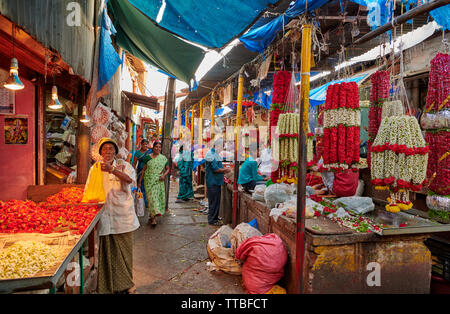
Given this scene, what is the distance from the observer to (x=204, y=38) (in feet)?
13.6

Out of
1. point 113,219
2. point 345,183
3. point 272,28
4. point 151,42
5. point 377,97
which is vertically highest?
point 151,42

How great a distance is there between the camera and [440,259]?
3771 mm

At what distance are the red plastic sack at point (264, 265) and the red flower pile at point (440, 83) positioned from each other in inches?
103

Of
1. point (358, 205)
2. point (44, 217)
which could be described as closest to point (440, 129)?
point (358, 205)

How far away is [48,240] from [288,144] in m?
2.96

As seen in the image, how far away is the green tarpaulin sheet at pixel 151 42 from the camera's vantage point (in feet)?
15.5

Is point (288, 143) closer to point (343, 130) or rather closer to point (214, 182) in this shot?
point (343, 130)

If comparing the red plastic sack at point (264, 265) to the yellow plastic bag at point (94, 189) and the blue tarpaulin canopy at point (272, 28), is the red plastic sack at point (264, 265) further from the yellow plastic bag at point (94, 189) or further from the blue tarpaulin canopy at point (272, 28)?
the blue tarpaulin canopy at point (272, 28)

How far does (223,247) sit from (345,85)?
327 cm

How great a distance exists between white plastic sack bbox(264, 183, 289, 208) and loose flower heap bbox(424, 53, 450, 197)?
2.02 meters

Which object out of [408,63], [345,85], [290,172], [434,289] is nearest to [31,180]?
[290,172]

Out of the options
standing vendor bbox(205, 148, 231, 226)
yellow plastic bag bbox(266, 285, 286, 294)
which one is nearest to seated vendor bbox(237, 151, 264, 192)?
standing vendor bbox(205, 148, 231, 226)

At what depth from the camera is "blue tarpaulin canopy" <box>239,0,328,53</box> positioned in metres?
3.25
